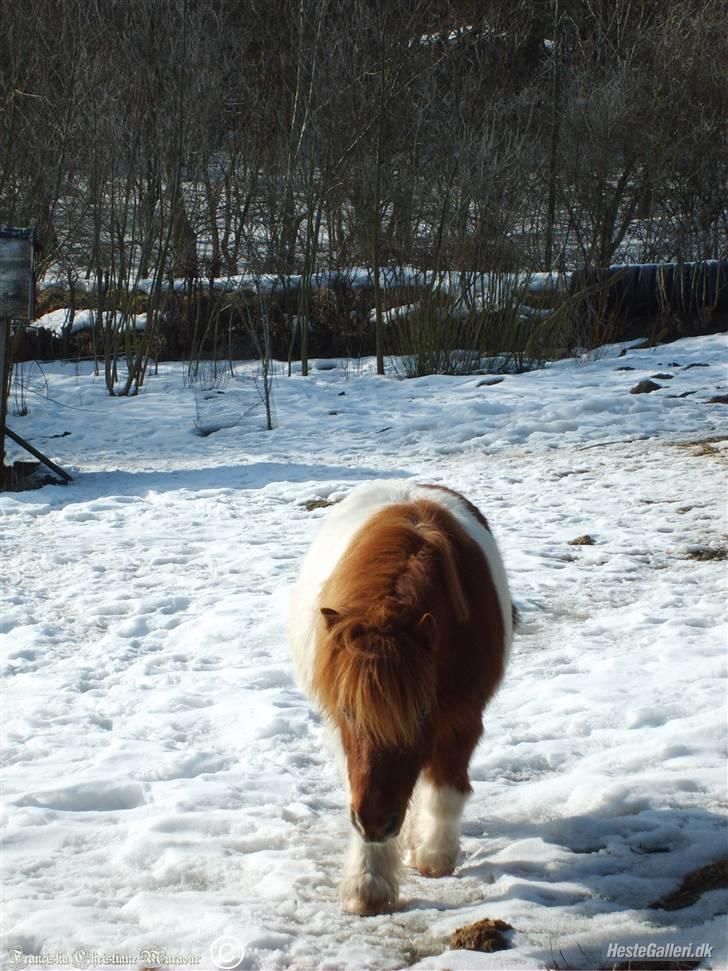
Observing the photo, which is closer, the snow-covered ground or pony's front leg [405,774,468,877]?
the snow-covered ground

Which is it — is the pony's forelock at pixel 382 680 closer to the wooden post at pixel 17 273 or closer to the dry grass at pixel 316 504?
the dry grass at pixel 316 504

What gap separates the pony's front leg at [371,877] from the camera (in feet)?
8.88

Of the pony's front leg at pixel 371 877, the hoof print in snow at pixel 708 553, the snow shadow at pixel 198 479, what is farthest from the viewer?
the snow shadow at pixel 198 479

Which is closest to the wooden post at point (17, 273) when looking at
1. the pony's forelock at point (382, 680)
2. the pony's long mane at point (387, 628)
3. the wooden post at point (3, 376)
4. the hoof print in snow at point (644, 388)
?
the wooden post at point (3, 376)

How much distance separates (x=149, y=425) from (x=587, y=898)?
9.64 meters

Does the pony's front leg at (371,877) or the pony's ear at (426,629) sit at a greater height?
the pony's ear at (426,629)

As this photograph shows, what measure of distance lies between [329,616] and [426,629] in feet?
0.81

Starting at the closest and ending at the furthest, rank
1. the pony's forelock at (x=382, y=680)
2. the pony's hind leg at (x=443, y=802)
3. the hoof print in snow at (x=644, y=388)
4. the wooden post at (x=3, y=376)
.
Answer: the pony's forelock at (x=382, y=680)
the pony's hind leg at (x=443, y=802)
the wooden post at (x=3, y=376)
the hoof print in snow at (x=644, y=388)

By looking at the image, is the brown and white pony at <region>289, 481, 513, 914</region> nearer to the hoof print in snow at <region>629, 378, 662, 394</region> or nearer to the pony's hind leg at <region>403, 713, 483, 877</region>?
the pony's hind leg at <region>403, 713, 483, 877</region>

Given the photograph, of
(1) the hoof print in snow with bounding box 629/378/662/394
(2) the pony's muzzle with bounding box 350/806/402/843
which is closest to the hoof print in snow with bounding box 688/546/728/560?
(2) the pony's muzzle with bounding box 350/806/402/843

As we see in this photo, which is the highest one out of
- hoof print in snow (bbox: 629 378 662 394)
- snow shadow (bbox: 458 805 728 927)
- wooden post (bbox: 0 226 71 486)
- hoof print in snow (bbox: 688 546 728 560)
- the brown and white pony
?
wooden post (bbox: 0 226 71 486)

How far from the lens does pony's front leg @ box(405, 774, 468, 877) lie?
→ 9.73ft

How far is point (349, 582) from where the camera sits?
2.79 metres

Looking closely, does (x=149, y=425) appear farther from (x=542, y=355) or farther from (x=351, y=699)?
(x=351, y=699)
